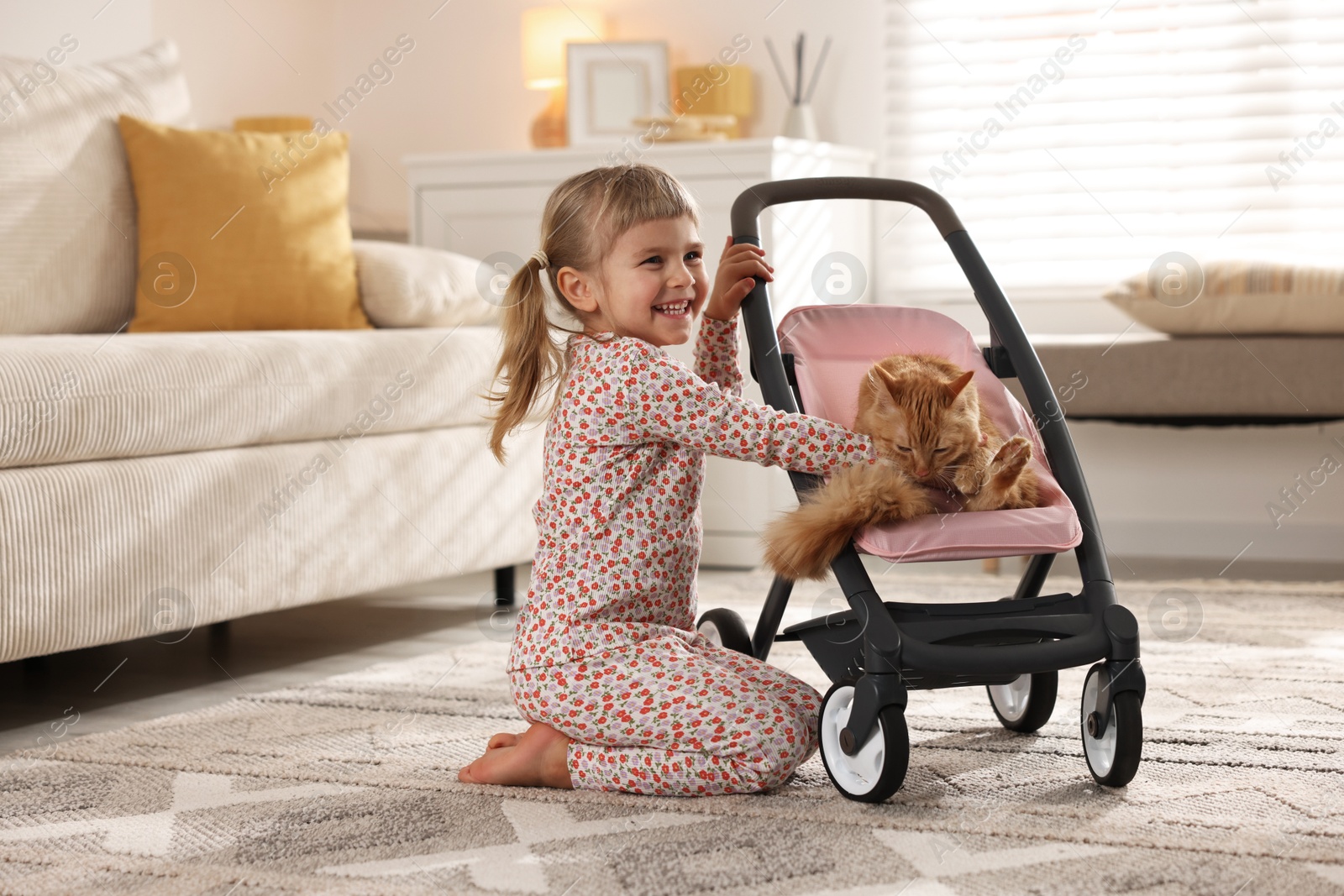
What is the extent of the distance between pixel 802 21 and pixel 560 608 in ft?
8.05

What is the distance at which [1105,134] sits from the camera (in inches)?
131

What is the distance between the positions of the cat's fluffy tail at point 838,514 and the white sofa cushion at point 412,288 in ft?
4.62

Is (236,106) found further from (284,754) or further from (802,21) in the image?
(284,754)

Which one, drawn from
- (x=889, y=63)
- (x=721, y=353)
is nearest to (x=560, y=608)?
(x=721, y=353)

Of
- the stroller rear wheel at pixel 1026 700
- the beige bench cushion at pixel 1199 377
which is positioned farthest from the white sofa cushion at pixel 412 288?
the stroller rear wheel at pixel 1026 700

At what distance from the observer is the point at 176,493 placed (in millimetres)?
1835

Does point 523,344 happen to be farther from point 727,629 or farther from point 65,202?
point 65,202

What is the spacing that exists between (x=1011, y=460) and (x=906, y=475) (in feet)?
0.34

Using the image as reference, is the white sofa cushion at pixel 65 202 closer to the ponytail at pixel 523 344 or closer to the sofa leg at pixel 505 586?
the sofa leg at pixel 505 586

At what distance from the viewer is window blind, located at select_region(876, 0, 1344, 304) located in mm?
3193

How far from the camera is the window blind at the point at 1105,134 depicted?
319 centimetres

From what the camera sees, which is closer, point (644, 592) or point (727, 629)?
point (644, 592)

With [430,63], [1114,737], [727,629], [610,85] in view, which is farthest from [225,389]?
[430,63]

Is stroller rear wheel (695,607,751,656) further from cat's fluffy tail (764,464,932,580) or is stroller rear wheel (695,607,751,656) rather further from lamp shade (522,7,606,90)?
lamp shade (522,7,606,90)
